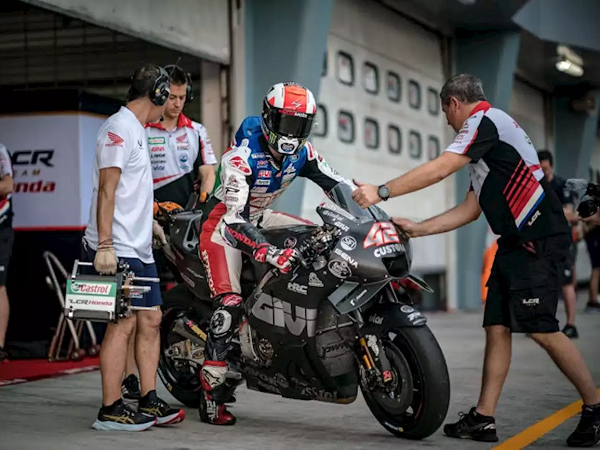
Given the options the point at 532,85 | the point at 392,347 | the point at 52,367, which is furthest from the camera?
the point at 532,85

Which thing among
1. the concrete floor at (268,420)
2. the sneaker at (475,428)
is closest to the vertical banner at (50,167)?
the concrete floor at (268,420)

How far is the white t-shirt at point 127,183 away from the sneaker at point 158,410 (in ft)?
2.47

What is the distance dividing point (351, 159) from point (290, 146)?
27.3 ft

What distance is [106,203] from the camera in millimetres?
5305

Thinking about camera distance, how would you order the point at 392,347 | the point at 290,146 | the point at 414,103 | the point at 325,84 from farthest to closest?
the point at 414,103, the point at 325,84, the point at 290,146, the point at 392,347

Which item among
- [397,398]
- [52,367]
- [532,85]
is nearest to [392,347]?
[397,398]

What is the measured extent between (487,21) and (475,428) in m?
11.9

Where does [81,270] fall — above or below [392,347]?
above

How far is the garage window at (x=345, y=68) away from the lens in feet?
44.3

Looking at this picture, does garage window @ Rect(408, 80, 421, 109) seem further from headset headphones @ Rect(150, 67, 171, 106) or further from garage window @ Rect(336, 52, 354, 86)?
headset headphones @ Rect(150, 67, 171, 106)

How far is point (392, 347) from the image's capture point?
507 centimetres

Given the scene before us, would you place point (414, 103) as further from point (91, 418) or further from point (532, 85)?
point (91, 418)

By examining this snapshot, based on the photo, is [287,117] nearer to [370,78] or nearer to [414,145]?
[370,78]

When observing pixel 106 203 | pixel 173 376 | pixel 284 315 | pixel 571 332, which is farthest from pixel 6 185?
pixel 571 332
